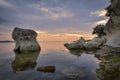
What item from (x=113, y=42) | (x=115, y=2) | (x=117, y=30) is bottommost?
(x=113, y=42)

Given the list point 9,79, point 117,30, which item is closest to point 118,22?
point 117,30

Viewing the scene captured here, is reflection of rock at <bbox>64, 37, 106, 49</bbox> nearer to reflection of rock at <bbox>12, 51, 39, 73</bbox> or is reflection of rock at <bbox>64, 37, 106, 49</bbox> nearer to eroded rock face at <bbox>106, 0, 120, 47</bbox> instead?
eroded rock face at <bbox>106, 0, 120, 47</bbox>

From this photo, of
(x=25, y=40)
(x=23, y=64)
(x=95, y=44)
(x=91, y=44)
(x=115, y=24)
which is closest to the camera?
(x=23, y=64)

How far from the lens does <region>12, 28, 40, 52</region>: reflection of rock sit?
33.0 metres

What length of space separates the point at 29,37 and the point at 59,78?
24941 millimetres

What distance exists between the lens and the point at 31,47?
3366 cm

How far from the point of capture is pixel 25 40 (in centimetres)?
3391

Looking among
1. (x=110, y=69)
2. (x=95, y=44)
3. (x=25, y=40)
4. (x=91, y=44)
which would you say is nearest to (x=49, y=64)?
(x=110, y=69)

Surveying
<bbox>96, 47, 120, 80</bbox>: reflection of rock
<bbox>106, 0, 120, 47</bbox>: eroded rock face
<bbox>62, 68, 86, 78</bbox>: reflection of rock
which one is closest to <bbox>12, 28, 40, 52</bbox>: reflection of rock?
<bbox>106, 0, 120, 47</bbox>: eroded rock face

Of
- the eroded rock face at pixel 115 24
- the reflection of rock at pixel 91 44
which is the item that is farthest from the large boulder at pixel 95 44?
the eroded rock face at pixel 115 24

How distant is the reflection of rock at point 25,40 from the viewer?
33.0 m

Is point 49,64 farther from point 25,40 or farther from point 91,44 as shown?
point 91,44

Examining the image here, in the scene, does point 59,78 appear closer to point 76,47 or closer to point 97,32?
point 76,47

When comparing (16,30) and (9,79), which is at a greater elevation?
(16,30)
